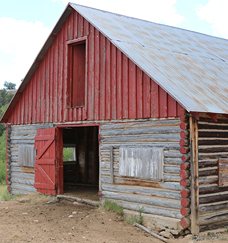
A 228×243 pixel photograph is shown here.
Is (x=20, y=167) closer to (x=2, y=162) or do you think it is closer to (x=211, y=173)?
(x=211, y=173)

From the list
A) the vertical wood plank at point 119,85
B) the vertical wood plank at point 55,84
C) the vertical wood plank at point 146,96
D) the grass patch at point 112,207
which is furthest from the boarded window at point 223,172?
the vertical wood plank at point 55,84

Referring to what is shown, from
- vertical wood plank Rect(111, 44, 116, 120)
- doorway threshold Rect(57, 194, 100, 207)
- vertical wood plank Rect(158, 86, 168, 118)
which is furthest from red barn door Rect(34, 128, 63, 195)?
vertical wood plank Rect(158, 86, 168, 118)

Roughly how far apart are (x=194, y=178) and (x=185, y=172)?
267mm

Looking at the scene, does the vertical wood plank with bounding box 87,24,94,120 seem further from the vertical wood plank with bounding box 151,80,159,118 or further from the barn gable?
the vertical wood plank with bounding box 151,80,159,118

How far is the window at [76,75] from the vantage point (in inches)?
519

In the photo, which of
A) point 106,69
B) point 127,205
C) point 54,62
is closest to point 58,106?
point 54,62

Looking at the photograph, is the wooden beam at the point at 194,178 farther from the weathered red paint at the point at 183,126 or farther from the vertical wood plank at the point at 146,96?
the vertical wood plank at the point at 146,96

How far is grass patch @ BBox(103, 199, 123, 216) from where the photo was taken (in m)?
10.8

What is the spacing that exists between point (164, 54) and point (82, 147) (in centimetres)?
789

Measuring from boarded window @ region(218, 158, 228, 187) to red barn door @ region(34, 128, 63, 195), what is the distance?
591 centimetres

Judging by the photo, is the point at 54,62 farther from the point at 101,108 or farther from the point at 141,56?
the point at 141,56

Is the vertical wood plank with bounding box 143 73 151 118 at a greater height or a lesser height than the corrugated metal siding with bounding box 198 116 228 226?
greater

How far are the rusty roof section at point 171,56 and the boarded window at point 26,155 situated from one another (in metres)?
1.89

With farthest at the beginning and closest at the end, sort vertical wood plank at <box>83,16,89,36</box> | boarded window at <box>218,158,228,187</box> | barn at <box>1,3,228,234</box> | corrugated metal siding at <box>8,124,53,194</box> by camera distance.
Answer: corrugated metal siding at <box>8,124,53,194</box>, vertical wood plank at <box>83,16,89,36</box>, boarded window at <box>218,158,228,187</box>, barn at <box>1,3,228,234</box>
